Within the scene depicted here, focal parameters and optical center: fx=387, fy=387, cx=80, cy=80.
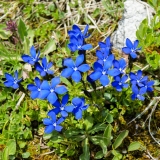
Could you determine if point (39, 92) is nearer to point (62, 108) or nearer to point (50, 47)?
point (62, 108)

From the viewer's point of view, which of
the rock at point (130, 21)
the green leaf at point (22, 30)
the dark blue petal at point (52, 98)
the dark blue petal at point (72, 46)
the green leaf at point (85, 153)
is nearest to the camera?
the dark blue petal at point (52, 98)

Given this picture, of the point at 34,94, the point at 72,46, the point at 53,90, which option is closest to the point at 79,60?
the point at 72,46

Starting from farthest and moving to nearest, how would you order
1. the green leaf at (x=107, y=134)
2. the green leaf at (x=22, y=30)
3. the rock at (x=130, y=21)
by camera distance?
the green leaf at (x=22, y=30) → the rock at (x=130, y=21) → the green leaf at (x=107, y=134)

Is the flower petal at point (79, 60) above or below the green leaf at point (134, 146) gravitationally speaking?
above

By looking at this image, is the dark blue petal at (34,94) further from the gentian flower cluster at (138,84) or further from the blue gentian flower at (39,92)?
the gentian flower cluster at (138,84)

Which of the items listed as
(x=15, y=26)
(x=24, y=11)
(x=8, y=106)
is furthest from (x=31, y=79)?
(x=24, y=11)

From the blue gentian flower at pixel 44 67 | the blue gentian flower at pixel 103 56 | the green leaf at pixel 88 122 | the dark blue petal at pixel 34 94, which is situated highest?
the blue gentian flower at pixel 103 56

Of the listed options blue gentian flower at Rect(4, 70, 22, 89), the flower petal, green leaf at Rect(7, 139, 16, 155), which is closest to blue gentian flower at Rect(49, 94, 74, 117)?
the flower petal

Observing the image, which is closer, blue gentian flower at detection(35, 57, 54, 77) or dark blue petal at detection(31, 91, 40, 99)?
dark blue petal at detection(31, 91, 40, 99)

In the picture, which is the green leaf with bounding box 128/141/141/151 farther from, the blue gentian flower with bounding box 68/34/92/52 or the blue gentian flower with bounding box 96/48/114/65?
the blue gentian flower with bounding box 68/34/92/52

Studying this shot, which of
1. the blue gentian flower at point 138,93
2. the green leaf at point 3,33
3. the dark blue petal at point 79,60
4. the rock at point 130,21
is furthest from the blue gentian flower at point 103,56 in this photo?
the green leaf at point 3,33
